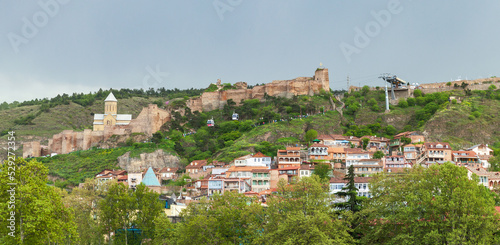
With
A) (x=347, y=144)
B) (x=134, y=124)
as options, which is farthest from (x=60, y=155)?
(x=347, y=144)

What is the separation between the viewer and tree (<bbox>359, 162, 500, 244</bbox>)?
34.2 meters

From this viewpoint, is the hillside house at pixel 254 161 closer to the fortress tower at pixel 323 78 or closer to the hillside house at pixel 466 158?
the hillside house at pixel 466 158

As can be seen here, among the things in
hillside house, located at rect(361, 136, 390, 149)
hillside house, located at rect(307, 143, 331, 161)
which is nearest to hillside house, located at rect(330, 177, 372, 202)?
hillside house, located at rect(307, 143, 331, 161)

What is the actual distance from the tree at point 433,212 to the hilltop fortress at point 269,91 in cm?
6552

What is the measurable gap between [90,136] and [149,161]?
55.7ft

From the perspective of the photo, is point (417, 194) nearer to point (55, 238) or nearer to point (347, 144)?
point (55, 238)

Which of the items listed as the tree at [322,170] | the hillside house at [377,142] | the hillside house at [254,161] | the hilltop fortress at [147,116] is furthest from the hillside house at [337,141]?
the hilltop fortress at [147,116]

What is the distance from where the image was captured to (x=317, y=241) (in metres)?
36.5

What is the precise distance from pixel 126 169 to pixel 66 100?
65486 mm

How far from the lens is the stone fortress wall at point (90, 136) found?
9319 cm

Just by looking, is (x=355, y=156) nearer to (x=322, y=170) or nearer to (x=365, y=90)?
(x=322, y=170)

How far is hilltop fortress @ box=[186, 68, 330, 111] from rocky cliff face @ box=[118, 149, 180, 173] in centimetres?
2587

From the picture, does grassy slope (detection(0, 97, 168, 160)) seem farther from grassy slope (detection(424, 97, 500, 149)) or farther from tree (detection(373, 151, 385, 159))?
grassy slope (detection(424, 97, 500, 149))

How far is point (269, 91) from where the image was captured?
355 feet
